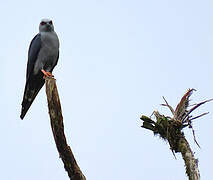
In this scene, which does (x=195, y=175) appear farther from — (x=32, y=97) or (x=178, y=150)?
(x=32, y=97)

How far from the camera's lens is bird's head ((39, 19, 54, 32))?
32.4 feet

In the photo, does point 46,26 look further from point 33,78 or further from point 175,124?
point 175,124

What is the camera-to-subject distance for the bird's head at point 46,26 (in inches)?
389

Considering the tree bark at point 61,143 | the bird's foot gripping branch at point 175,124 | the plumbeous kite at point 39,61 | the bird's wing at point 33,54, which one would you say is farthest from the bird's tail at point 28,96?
the bird's foot gripping branch at point 175,124

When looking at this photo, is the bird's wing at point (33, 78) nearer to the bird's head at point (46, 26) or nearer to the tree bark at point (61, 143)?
the bird's head at point (46, 26)

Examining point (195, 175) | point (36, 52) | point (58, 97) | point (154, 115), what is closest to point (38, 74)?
point (36, 52)

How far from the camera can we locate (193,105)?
513 cm

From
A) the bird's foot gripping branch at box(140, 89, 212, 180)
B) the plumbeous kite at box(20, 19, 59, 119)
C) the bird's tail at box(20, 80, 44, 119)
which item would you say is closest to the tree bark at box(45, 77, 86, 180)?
the bird's foot gripping branch at box(140, 89, 212, 180)

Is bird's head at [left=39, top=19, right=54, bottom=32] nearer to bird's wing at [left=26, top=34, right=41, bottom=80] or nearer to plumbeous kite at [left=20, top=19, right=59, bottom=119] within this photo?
plumbeous kite at [left=20, top=19, right=59, bottom=119]

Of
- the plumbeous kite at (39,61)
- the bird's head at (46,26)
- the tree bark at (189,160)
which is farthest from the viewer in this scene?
the bird's head at (46,26)

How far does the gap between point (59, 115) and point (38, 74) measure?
4.30 metres

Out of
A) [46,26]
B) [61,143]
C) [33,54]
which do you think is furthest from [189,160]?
[46,26]

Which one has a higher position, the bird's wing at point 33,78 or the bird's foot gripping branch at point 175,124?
the bird's wing at point 33,78

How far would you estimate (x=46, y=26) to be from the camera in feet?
32.5
